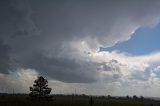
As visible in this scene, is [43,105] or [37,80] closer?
[43,105]

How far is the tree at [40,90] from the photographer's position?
245 feet

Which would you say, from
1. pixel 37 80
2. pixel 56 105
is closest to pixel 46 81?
pixel 37 80

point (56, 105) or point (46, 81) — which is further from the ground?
point (46, 81)

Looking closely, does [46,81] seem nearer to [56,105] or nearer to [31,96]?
[31,96]

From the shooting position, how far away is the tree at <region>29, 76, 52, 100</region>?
74.7m

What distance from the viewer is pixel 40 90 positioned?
248 ft

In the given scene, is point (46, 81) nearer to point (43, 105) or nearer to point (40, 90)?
point (40, 90)

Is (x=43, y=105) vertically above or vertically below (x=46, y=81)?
below

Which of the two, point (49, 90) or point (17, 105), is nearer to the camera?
point (17, 105)

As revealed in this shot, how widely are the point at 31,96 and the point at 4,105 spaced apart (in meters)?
14.5

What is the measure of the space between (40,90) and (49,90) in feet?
8.39

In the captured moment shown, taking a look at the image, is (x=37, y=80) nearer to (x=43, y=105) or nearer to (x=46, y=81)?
(x=46, y=81)

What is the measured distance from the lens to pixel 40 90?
75.7 metres

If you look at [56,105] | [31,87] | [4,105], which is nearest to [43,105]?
[56,105]
